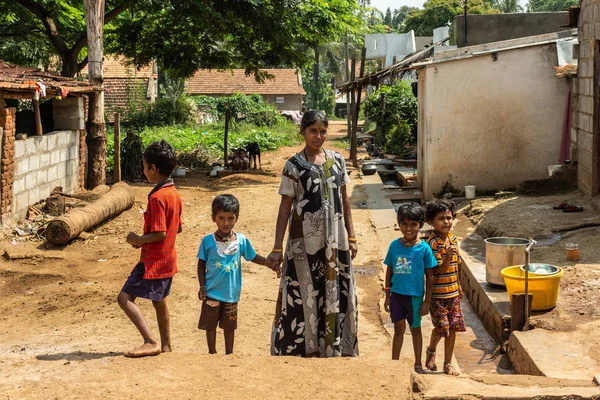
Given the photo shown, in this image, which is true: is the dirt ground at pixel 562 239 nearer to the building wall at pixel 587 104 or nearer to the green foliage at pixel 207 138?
the building wall at pixel 587 104

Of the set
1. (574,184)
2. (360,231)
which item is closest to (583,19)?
(574,184)

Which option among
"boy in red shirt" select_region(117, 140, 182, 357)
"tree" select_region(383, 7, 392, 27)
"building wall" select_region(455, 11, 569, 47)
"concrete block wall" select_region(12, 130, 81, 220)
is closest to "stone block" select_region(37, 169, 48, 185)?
"concrete block wall" select_region(12, 130, 81, 220)

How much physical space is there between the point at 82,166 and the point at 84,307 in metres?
8.59

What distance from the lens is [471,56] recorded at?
50.8 feet

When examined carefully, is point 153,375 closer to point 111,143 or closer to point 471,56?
point 471,56

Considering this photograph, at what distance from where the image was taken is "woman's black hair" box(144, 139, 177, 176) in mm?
5090

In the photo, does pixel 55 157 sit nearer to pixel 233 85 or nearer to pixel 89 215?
pixel 89 215

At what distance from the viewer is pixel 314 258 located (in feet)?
17.0

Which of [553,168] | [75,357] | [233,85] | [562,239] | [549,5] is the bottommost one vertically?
[75,357]

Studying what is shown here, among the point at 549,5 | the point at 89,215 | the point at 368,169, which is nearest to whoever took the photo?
the point at 89,215

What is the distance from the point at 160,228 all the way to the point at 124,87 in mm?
37103

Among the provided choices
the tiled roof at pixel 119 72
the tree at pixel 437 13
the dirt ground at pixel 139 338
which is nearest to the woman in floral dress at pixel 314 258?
the dirt ground at pixel 139 338

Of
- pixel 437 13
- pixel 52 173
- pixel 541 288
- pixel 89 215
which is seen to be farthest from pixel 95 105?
pixel 437 13

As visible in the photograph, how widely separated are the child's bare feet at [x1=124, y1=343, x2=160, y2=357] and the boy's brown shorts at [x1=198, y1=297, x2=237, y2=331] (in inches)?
18.4
